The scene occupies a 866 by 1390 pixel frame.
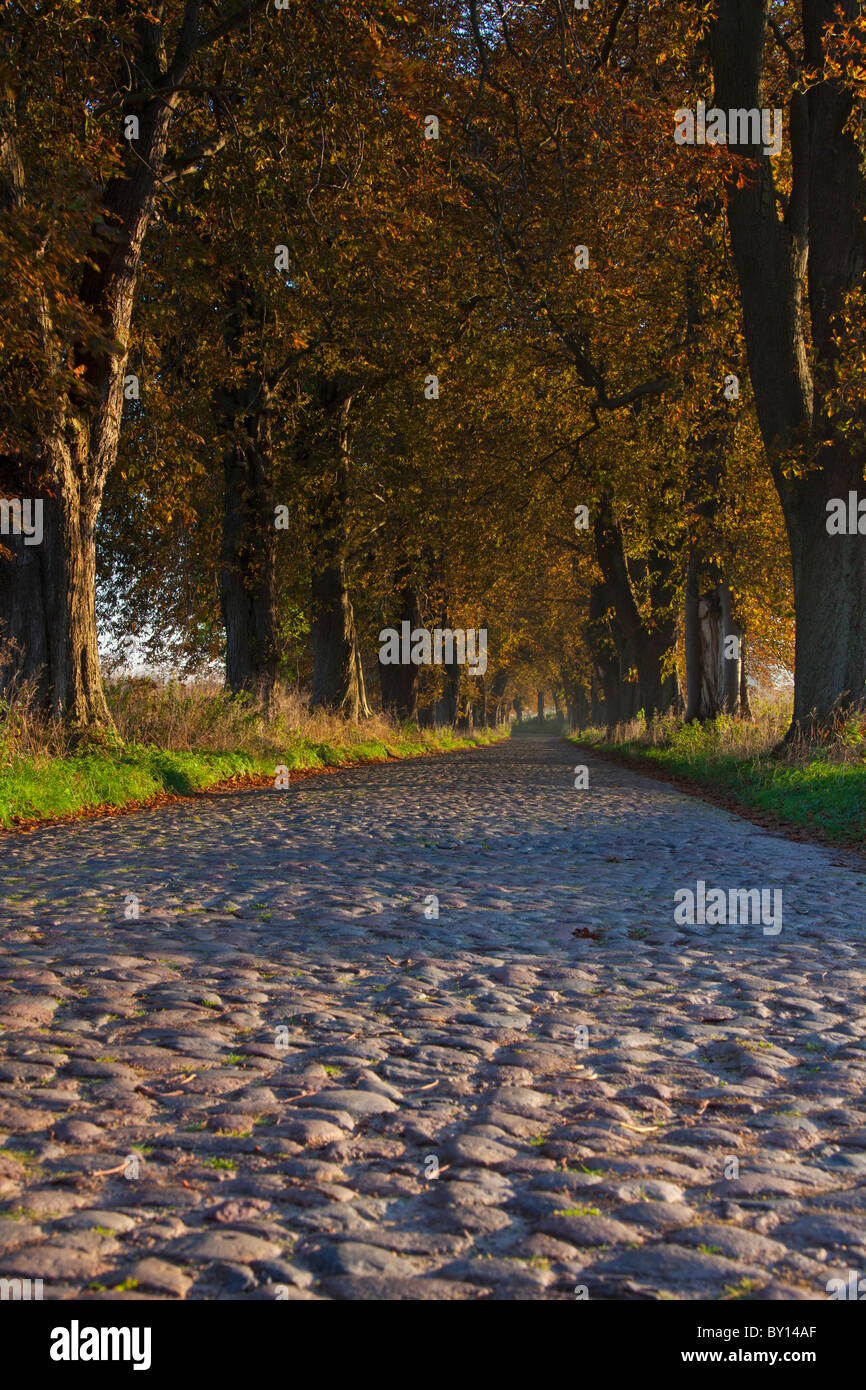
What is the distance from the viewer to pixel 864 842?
10.4 meters

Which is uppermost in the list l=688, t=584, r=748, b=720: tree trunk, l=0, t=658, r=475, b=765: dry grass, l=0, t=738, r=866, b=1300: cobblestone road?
l=688, t=584, r=748, b=720: tree trunk

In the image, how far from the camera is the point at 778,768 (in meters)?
15.3

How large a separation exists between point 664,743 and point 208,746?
41.3ft

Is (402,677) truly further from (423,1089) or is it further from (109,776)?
(423,1089)

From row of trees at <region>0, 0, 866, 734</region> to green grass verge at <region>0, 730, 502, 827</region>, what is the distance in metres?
1.07

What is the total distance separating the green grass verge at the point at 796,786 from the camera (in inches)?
445

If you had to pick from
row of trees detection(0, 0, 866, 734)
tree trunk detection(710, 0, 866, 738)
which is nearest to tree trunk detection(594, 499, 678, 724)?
row of trees detection(0, 0, 866, 734)

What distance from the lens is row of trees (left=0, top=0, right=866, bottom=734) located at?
1192 cm

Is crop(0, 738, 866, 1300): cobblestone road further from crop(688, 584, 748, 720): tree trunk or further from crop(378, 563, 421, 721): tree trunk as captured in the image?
crop(378, 563, 421, 721): tree trunk

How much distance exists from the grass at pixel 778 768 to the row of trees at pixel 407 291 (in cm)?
100

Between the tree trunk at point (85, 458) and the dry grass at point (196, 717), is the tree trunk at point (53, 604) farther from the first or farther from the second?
the dry grass at point (196, 717)

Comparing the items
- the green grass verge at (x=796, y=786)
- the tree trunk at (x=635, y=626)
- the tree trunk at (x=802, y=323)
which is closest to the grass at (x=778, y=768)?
the green grass verge at (x=796, y=786)

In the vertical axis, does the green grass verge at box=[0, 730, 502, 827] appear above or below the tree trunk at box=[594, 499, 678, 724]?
below

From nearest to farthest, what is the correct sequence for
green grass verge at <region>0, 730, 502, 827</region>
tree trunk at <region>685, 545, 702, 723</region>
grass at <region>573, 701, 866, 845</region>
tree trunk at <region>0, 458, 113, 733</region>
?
green grass verge at <region>0, 730, 502, 827</region>
grass at <region>573, 701, 866, 845</region>
tree trunk at <region>0, 458, 113, 733</region>
tree trunk at <region>685, 545, 702, 723</region>
